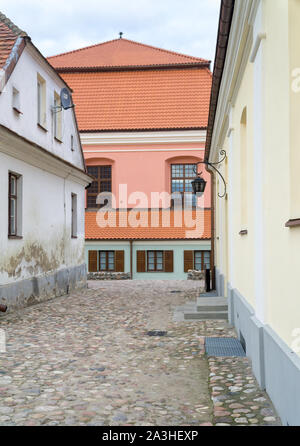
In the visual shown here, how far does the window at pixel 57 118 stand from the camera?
1527 cm

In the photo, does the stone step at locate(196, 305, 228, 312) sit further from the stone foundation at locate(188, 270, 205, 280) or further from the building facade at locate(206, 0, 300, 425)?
the stone foundation at locate(188, 270, 205, 280)

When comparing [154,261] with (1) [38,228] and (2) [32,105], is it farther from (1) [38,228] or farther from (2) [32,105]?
(2) [32,105]

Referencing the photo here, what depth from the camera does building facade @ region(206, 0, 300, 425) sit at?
3713mm

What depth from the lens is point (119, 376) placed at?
5781 mm

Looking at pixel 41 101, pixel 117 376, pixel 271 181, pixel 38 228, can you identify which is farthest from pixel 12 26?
pixel 271 181

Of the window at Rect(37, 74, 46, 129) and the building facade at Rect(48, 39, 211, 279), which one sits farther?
the building facade at Rect(48, 39, 211, 279)

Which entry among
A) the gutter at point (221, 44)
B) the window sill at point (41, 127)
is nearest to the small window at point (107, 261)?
the window sill at point (41, 127)

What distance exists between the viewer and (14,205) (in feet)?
40.7

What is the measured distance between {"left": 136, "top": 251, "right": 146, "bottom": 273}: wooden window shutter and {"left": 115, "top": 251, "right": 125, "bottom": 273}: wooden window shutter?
705 mm

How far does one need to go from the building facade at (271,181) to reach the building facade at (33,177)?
570cm

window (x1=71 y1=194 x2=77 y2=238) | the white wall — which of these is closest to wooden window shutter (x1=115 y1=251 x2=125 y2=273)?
window (x1=71 y1=194 x2=77 y2=238)

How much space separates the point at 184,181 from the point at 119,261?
4974mm

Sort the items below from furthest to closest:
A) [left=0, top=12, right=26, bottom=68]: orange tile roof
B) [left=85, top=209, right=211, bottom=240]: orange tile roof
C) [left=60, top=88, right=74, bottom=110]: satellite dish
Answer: [left=85, top=209, right=211, bottom=240]: orange tile roof, [left=60, top=88, right=74, bottom=110]: satellite dish, [left=0, top=12, right=26, bottom=68]: orange tile roof

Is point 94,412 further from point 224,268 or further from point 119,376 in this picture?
point 224,268
